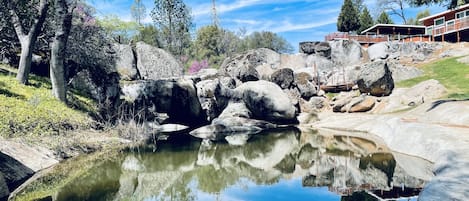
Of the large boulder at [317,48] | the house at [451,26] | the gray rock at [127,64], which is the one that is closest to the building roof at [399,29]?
the house at [451,26]

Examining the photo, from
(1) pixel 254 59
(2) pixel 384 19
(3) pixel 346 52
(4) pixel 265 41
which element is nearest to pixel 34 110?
(1) pixel 254 59

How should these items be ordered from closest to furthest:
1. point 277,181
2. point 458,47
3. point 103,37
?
point 277,181
point 103,37
point 458,47

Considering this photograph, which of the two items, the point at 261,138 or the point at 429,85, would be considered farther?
the point at 429,85

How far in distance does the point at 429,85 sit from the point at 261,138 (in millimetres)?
12253

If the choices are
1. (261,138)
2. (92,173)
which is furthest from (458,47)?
(92,173)

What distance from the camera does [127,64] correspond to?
2867cm

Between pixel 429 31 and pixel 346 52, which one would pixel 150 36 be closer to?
pixel 346 52

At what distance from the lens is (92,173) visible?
11.7 m

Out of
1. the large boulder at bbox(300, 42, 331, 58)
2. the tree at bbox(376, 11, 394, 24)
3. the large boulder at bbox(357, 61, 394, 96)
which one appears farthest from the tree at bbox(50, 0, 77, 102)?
the tree at bbox(376, 11, 394, 24)

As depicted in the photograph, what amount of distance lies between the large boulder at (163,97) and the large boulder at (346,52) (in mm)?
22188

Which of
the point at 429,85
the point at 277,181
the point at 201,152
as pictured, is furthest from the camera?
the point at 429,85

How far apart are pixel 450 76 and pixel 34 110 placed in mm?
28065

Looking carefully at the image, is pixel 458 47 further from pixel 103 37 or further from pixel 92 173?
pixel 92 173

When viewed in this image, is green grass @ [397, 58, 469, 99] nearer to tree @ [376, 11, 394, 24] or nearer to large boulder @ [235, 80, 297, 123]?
large boulder @ [235, 80, 297, 123]
